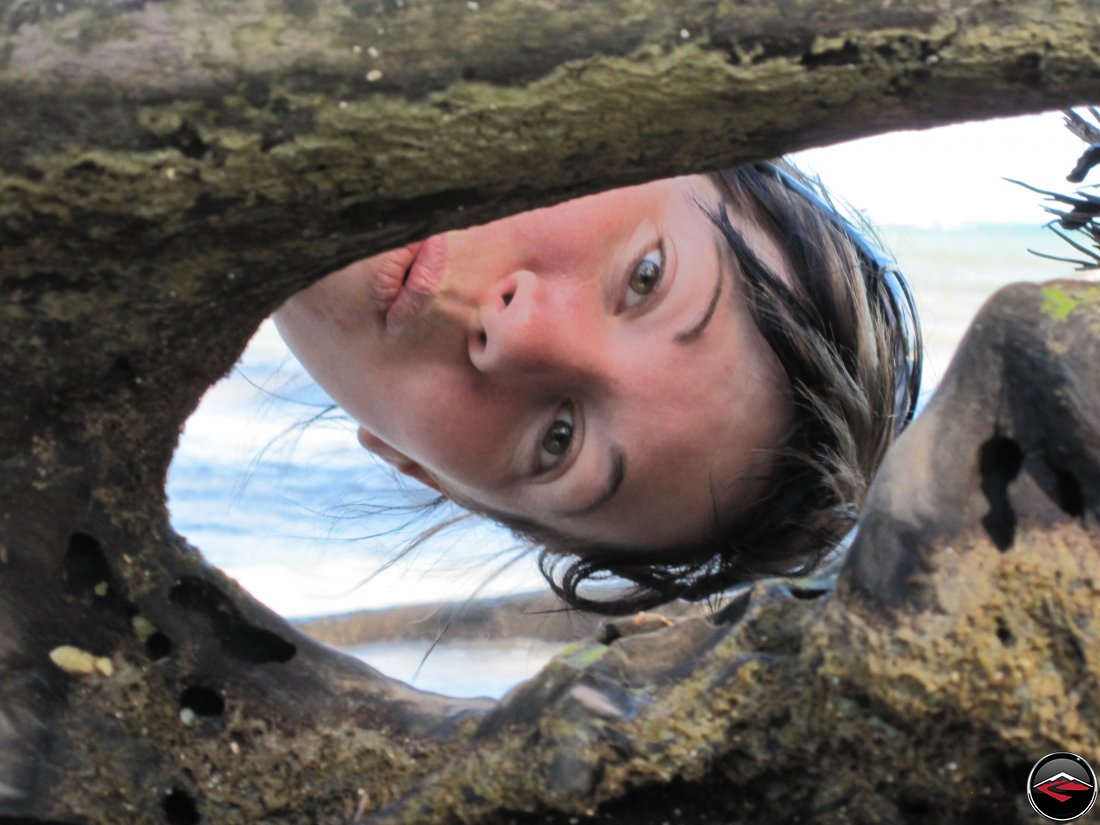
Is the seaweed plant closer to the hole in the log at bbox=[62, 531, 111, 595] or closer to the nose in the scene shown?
the nose

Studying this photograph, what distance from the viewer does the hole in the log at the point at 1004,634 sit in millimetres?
792

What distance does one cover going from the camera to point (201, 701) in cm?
100

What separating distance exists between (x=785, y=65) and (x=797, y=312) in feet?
2.70

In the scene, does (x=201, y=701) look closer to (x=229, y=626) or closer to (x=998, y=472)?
(x=229, y=626)

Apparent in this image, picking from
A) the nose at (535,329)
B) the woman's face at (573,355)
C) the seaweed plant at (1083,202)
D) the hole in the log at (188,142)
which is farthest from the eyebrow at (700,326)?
the hole in the log at (188,142)

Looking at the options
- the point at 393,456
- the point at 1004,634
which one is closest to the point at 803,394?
the point at 393,456

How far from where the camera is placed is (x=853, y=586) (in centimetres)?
82

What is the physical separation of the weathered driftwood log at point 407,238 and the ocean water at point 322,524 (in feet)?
3.15

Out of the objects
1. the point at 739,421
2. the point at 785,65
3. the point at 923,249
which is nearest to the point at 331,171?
the point at 785,65

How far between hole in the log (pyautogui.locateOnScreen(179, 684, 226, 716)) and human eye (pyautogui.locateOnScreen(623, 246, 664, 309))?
2.13 feet

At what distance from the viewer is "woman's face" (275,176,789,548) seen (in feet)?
4.63

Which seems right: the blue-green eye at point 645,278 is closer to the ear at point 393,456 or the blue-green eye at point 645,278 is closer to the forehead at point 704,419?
the forehead at point 704,419

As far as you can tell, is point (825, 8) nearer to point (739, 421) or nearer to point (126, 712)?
point (126, 712)

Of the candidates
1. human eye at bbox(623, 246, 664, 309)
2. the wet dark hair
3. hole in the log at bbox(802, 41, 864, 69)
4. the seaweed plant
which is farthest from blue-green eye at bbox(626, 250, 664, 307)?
hole in the log at bbox(802, 41, 864, 69)
